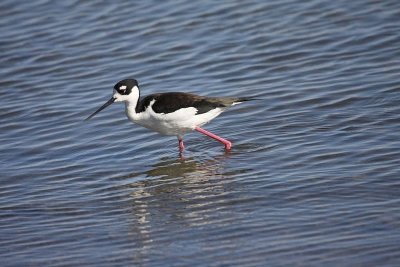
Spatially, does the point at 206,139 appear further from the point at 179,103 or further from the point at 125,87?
the point at 125,87

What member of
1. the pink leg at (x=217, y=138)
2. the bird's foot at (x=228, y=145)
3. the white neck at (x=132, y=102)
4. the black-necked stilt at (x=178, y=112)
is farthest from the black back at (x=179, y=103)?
the bird's foot at (x=228, y=145)

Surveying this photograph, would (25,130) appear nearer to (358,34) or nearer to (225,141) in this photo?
(225,141)

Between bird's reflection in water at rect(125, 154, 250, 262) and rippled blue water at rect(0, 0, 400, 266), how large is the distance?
2 centimetres

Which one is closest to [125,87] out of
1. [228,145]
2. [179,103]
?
[179,103]

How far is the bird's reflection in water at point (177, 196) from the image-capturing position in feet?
23.9

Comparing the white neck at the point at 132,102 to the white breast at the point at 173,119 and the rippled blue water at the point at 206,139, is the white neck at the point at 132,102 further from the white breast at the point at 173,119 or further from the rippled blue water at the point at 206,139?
the rippled blue water at the point at 206,139

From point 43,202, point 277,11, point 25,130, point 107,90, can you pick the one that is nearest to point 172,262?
point 43,202

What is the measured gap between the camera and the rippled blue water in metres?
6.92

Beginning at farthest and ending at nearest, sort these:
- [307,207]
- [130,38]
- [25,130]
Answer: [130,38]
[25,130]
[307,207]

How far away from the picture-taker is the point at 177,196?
818 centimetres

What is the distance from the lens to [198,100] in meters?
9.64

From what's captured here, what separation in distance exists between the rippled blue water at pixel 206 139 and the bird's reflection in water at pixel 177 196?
0.02 m

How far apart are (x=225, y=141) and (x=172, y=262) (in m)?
3.18

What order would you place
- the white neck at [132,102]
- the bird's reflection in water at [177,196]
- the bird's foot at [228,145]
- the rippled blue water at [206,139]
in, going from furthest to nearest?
the white neck at [132,102], the bird's foot at [228,145], the bird's reflection in water at [177,196], the rippled blue water at [206,139]
